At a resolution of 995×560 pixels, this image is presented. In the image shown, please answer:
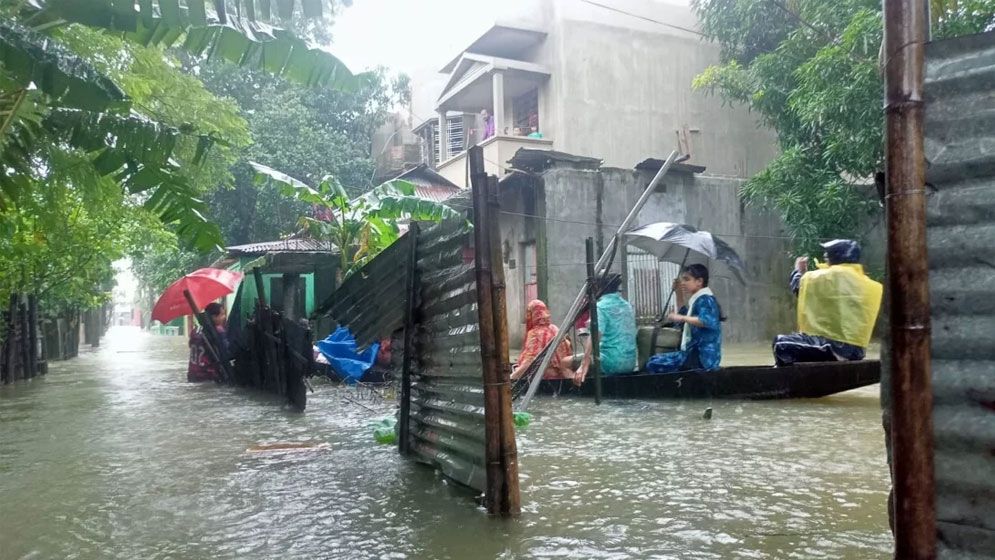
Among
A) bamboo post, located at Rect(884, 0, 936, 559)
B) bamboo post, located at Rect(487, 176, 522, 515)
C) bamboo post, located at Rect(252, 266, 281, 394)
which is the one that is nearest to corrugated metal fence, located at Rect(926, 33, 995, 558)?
bamboo post, located at Rect(884, 0, 936, 559)

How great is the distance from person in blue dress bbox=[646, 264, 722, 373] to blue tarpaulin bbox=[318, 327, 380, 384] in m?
3.83

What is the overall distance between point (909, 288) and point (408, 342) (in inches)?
155

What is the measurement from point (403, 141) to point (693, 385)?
2014 cm

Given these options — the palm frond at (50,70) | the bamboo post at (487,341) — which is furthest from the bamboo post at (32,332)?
the bamboo post at (487,341)

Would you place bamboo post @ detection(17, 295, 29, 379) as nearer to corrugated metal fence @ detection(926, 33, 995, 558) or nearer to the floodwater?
the floodwater

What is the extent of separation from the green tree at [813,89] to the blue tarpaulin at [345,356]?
8431 millimetres

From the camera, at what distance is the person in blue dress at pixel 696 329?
310 inches

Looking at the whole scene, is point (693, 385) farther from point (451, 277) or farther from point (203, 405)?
point (203, 405)

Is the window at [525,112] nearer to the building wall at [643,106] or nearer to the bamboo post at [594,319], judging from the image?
the building wall at [643,106]

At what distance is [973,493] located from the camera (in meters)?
1.97

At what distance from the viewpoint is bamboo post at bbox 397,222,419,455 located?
208 inches

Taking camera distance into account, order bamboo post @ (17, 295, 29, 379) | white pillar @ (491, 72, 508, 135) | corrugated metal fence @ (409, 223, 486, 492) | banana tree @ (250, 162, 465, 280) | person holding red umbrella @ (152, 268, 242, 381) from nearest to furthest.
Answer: corrugated metal fence @ (409, 223, 486, 492) → banana tree @ (250, 162, 465, 280) → person holding red umbrella @ (152, 268, 242, 381) → bamboo post @ (17, 295, 29, 379) → white pillar @ (491, 72, 508, 135)

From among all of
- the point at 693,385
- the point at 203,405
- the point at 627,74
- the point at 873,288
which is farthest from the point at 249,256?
the point at 873,288

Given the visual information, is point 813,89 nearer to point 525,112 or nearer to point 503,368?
point 525,112
